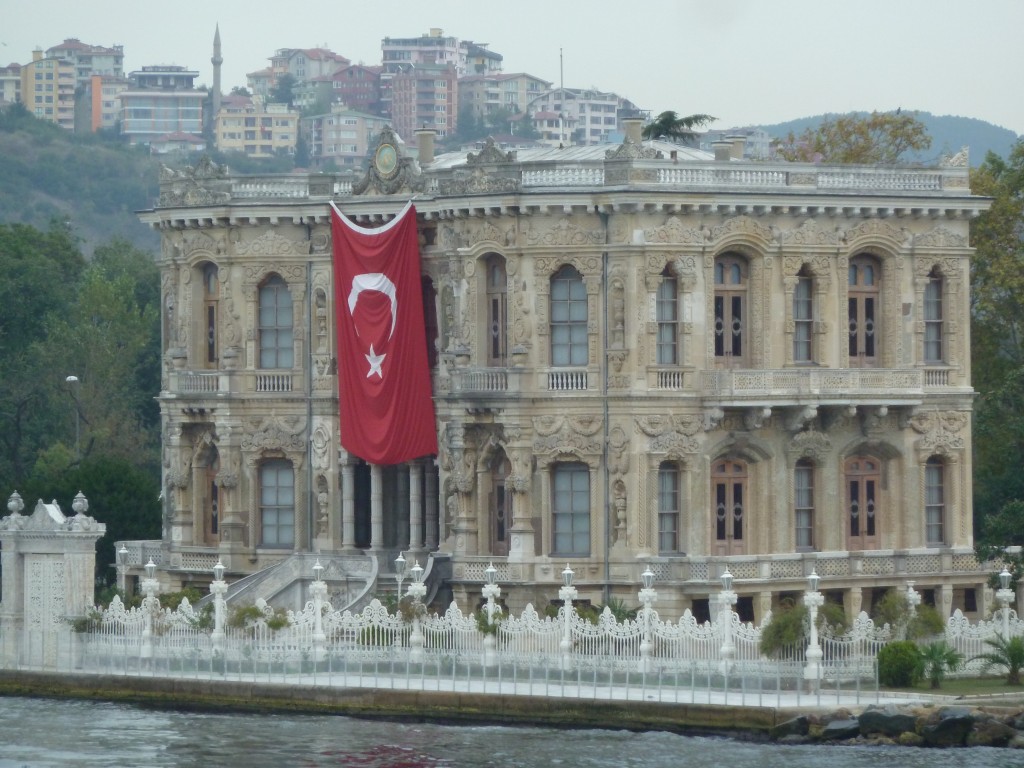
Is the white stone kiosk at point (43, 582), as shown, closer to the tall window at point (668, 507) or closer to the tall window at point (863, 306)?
the tall window at point (668, 507)

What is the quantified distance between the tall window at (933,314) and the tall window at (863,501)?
265 centimetres

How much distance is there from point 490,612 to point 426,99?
132382 mm

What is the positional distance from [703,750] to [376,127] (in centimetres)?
13779

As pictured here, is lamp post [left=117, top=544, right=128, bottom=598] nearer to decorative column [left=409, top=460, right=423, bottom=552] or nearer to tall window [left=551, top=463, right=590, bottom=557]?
decorative column [left=409, top=460, right=423, bottom=552]

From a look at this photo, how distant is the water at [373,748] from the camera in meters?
54.9

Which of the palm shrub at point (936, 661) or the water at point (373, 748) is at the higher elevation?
the palm shrub at point (936, 661)

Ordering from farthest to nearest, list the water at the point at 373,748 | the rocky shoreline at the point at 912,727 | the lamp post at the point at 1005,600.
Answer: the lamp post at the point at 1005,600
the rocky shoreline at the point at 912,727
the water at the point at 373,748

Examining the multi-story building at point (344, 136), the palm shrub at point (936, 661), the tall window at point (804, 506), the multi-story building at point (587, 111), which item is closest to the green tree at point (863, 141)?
the tall window at point (804, 506)

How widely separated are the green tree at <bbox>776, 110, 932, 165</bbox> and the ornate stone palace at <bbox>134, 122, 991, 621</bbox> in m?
16.0

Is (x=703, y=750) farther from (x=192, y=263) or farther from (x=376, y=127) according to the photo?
(x=376, y=127)

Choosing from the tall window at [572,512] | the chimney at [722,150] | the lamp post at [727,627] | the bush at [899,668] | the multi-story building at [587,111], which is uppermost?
the multi-story building at [587,111]

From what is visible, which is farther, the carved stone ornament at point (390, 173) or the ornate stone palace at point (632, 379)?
the carved stone ornament at point (390, 173)

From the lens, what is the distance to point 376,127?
628 feet

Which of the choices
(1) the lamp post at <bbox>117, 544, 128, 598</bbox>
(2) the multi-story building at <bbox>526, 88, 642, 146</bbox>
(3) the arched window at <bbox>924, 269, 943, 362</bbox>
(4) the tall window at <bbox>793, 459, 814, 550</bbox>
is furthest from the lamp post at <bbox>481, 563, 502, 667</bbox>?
(2) the multi-story building at <bbox>526, 88, 642, 146</bbox>
